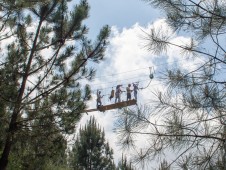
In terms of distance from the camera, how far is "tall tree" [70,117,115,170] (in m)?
25.5

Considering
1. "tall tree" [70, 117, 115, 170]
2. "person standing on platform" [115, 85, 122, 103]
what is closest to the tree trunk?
"person standing on platform" [115, 85, 122, 103]

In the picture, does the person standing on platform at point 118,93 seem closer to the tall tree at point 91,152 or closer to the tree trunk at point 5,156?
the tree trunk at point 5,156

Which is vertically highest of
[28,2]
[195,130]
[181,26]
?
[28,2]

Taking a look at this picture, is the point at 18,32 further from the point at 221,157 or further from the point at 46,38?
the point at 221,157

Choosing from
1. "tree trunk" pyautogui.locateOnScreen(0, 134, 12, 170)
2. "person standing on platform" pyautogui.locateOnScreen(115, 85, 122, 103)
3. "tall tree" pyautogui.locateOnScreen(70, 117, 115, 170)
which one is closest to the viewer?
"tree trunk" pyautogui.locateOnScreen(0, 134, 12, 170)

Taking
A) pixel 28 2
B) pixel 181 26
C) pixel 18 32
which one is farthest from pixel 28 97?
pixel 181 26

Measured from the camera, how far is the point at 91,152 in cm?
2594

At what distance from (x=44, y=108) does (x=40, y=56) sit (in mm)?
1295

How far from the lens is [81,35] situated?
8.50m

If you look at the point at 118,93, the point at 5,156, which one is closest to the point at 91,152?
the point at 118,93

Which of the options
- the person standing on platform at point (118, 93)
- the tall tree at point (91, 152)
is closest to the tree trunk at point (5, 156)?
the person standing on platform at point (118, 93)

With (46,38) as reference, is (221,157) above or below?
below

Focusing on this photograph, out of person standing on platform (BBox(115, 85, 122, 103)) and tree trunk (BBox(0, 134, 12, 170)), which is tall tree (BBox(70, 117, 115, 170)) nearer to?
person standing on platform (BBox(115, 85, 122, 103))

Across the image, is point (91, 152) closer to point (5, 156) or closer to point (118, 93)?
point (118, 93)
